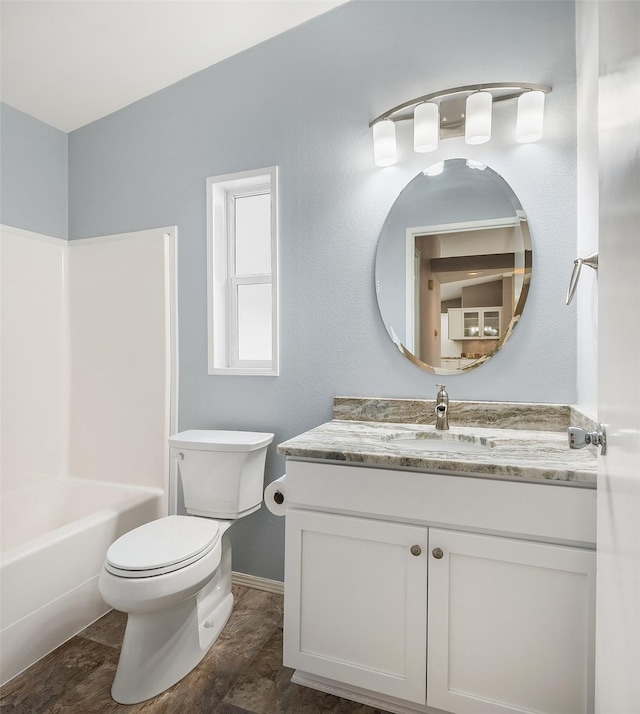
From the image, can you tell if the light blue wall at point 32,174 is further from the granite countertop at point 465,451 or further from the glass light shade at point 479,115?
the glass light shade at point 479,115

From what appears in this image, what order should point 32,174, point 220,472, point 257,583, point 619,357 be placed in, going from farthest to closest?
point 32,174 < point 257,583 < point 220,472 < point 619,357

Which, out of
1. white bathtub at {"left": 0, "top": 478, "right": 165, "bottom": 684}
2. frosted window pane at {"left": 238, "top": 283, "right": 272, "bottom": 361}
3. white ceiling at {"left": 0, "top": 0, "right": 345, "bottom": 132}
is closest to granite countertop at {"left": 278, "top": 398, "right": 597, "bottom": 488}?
frosted window pane at {"left": 238, "top": 283, "right": 272, "bottom": 361}

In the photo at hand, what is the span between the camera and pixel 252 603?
2.05 meters

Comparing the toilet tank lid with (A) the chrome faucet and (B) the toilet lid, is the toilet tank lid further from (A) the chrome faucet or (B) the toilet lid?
(A) the chrome faucet

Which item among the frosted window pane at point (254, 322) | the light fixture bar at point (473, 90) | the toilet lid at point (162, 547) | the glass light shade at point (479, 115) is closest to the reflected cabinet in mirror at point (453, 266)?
the glass light shade at point (479, 115)

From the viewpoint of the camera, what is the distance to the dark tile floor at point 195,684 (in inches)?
57.1

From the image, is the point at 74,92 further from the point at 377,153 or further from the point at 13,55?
the point at 377,153

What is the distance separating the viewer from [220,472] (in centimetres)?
194

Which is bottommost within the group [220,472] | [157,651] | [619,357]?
[157,651]

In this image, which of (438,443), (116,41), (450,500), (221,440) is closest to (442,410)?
(438,443)

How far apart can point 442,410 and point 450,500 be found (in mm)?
488

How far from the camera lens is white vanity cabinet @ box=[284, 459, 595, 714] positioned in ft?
3.89

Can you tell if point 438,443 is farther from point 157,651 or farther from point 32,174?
point 32,174

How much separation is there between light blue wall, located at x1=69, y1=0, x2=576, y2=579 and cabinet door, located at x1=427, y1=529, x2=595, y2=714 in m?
0.70
